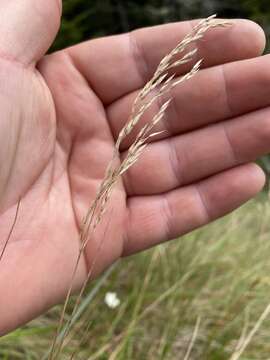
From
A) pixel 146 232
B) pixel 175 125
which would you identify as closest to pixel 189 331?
pixel 146 232

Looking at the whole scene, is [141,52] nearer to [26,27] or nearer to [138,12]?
[26,27]

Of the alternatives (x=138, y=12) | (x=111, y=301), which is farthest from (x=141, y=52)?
(x=138, y=12)

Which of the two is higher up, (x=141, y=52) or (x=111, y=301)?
(x=141, y=52)

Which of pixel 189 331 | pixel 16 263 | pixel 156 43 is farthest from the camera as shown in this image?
pixel 189 331

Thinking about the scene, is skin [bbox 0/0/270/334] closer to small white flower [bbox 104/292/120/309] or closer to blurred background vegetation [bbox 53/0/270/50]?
small white flower [bbox 104/292/120/309]

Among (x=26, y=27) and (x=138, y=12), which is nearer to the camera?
(x=26, y=27)

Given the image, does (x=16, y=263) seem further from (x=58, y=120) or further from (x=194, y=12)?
(x=194, y=12)

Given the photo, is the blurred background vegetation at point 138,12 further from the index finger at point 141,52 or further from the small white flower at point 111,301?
the index finger at point 141,52
